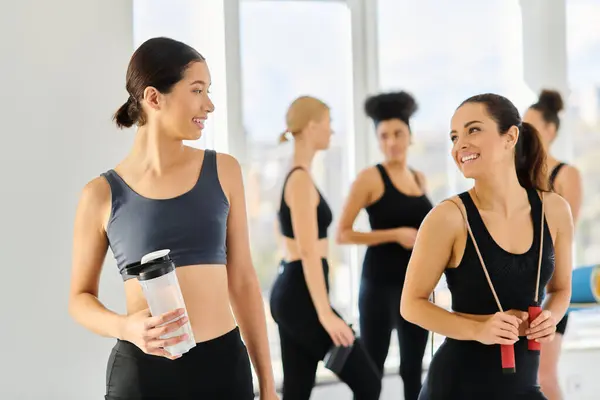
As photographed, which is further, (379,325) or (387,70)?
(387,70)

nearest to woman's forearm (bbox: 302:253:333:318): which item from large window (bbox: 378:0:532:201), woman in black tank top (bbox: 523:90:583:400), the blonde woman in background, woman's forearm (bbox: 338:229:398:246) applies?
the blonde woman in background

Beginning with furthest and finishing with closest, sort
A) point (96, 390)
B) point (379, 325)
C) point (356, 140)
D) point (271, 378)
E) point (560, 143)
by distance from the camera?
1. point (560, 143)
2. point (356, 140)
3. point (379, 325)
4. point (96, 390)
5. point (271, 378)

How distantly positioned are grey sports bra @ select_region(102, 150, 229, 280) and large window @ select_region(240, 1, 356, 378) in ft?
6.29

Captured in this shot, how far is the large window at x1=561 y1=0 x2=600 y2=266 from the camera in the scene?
431cm

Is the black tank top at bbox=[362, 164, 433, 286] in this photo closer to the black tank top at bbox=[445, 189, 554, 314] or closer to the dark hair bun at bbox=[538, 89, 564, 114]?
the dark hair bun at bbox=[538, 89, 564, 114]

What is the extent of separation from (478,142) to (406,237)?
1.29m

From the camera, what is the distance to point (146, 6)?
11.3 feet

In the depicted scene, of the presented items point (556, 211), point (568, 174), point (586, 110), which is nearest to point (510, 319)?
point (556, 211)

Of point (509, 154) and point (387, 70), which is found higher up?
point (387, 70)

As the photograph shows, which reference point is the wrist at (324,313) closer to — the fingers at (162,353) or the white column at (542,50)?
the fingers at (162,353)

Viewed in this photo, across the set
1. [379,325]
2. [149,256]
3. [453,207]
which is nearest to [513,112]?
[453,207]

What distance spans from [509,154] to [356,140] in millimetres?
2000

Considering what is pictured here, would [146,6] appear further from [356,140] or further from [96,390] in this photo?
[96,390]

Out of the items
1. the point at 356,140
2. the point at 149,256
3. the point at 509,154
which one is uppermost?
the point at 356,140
